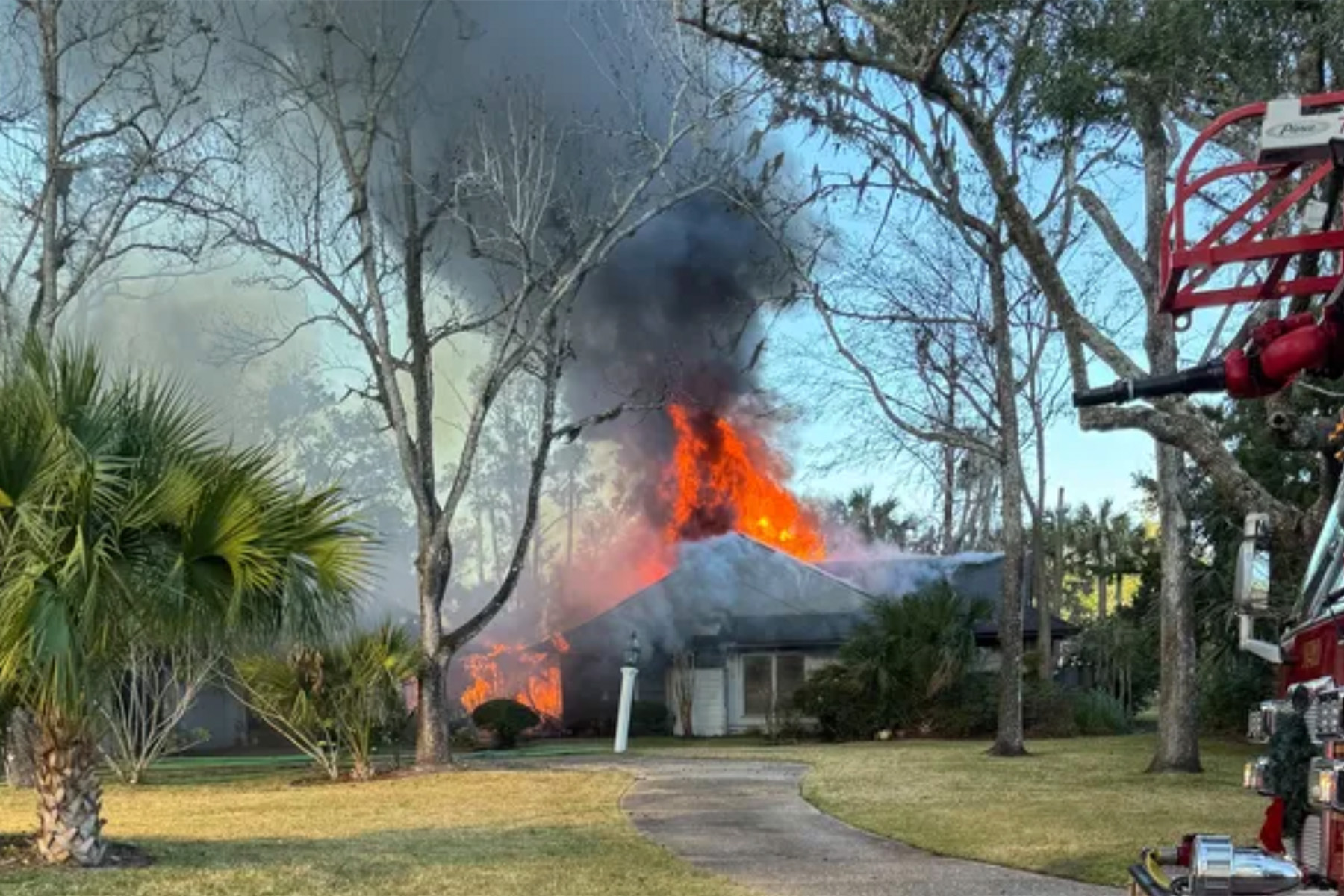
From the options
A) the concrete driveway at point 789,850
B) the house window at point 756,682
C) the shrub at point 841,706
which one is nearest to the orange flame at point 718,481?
the house window at point 756,682

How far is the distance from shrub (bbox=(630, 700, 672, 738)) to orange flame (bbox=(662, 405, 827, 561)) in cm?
379

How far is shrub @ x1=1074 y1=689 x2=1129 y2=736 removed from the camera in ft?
92.0

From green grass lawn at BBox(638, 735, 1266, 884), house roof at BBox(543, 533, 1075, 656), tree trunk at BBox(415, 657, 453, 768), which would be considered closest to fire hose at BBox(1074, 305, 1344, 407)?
green grass lawn at BBox(638, 735, 1266, 884)

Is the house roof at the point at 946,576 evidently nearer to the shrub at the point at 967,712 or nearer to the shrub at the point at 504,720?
the shrub at the point at 967,712

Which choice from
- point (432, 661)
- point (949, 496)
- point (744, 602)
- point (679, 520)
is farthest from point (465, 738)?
point (949, 496)

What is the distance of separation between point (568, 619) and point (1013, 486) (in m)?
12.6

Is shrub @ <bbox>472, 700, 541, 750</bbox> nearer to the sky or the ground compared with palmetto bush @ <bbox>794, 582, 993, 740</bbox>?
nearer to the ground

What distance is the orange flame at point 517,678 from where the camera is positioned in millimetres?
31141

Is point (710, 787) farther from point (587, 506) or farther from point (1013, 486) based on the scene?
point (587, 506)

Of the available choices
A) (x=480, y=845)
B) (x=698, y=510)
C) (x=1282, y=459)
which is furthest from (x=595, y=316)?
(x=480, y=845)

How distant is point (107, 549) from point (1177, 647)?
12.5m

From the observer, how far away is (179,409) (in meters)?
9.62

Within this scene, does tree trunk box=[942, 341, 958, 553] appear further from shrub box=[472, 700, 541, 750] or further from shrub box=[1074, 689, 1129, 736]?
shrub box=[472, 700, 541, 750]

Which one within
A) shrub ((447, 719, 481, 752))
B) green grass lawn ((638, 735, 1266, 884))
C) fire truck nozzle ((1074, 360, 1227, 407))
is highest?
fire truck nozzle ((1074, 360, 1227, 407))
